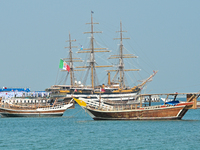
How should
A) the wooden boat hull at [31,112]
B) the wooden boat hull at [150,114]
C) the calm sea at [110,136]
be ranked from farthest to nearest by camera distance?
the wooden boat hull at [31,112] → the wooden boat hull at [150,114] → the calm sea at [110,136]

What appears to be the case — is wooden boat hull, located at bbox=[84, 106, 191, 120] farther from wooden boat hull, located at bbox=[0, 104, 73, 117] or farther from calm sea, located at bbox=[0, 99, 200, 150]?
wooden boat hull, located at bbox=[0, 104, 73, 117]

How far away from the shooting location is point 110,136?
171 ft

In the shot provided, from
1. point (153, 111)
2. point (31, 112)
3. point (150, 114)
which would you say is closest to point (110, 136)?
point (153, 111)

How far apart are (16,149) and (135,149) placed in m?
12.5

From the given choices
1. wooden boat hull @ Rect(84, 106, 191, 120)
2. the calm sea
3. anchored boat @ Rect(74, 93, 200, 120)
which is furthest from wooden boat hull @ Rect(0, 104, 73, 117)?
the calm sea

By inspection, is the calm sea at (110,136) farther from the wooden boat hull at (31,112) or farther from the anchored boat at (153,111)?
the wooden boat hull at (31,112)

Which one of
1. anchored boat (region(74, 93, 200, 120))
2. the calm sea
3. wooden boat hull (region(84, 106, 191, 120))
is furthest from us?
wooden boat hull (region(84, 106, 191, 120))

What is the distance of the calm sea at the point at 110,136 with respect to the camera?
45281 mm

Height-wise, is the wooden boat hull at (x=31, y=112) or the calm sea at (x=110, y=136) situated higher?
the wooden boat hull at (x=31, y=112)

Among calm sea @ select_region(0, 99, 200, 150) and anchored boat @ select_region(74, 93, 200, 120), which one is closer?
calm sea @ select_region(0, 99, 200, 150)

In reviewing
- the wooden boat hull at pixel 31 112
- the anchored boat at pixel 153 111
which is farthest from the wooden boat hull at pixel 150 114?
the wooden boat hull at pixel 31 112

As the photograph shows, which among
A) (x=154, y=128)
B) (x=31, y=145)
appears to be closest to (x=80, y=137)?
(x=31, y=145)

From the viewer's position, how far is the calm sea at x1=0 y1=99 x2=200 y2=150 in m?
45.3

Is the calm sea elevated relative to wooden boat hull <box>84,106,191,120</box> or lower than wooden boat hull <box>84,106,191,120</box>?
lower
